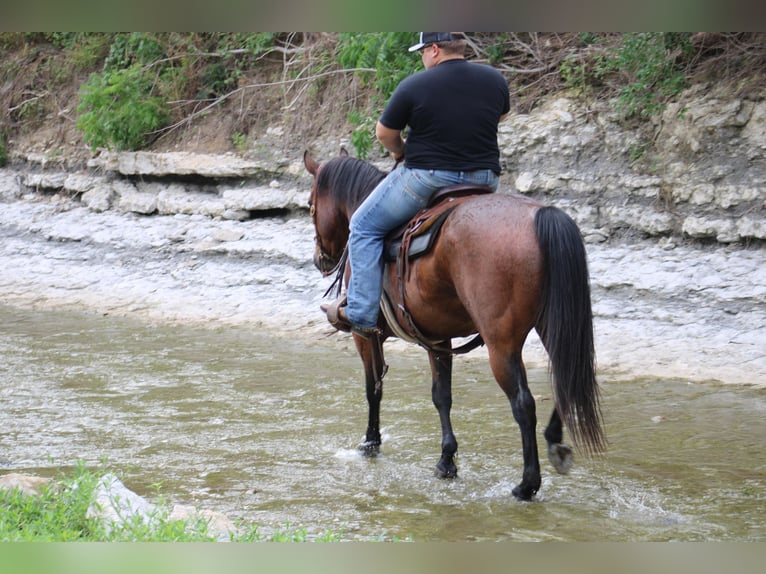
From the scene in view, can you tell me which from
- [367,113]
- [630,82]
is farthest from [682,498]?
[367,113]

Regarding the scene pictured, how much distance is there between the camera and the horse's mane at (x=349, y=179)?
6.14 m

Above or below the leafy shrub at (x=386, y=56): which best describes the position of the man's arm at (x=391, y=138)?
below

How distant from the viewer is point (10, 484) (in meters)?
4.52

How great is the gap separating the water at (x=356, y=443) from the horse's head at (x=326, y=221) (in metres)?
1.30

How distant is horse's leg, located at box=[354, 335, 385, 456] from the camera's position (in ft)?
20.0

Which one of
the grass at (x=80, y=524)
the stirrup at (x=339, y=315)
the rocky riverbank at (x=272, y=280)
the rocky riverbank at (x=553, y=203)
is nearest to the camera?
the grass at (x=80, y=524)

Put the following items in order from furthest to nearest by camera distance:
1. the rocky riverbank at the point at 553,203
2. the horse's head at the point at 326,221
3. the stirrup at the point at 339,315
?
the rocky riverbank at the point at 553,203
the horse's head at the point at 326,221
the stirrup at the point at 339,315

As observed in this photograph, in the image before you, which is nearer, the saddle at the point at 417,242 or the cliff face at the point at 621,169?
the saddle at the point at 417,242

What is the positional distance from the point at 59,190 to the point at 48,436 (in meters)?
10.2

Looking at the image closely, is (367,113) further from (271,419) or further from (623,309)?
(271,419)

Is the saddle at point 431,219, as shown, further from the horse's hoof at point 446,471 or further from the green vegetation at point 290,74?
the green vegetation at point 290,74

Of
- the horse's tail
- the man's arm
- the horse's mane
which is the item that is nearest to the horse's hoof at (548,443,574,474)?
the horse's tail

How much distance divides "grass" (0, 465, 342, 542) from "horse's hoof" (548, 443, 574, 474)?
1566 millimetres

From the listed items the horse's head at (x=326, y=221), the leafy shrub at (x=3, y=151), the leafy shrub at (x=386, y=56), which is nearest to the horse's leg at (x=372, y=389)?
the horse's head at (x=326, y=221)
